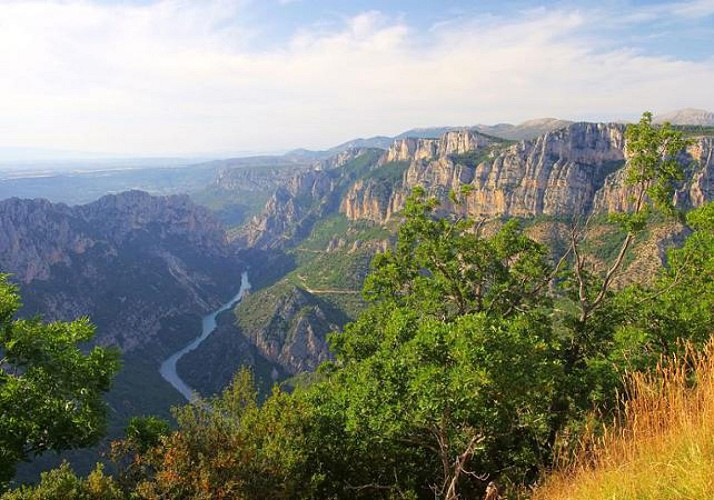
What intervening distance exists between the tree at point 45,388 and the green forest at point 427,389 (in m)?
0.05

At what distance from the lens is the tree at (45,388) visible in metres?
15.0

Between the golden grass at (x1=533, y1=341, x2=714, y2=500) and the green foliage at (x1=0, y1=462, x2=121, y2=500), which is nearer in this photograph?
the golden grass at (x1=533, y1=341, x2=714, y2=500)

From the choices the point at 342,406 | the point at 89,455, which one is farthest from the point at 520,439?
the point at 89,455

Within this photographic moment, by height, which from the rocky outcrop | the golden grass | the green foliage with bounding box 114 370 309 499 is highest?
the golden grass

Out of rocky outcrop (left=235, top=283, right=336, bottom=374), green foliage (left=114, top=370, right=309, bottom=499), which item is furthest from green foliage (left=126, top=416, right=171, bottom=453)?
rocky outcrop (left=235, top=283, right=336, bottom=374)

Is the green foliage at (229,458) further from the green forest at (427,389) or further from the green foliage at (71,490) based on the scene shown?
the green foliage at (71,490)

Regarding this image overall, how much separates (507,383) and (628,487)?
266 inches

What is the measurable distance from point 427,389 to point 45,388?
1181 cm

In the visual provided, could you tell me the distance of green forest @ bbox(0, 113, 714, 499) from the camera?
14.0 m

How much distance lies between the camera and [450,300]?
2625 cm

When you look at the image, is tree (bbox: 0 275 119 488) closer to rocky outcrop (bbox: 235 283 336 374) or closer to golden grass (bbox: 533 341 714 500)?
golden grass (bbox: 533 341 714 500)

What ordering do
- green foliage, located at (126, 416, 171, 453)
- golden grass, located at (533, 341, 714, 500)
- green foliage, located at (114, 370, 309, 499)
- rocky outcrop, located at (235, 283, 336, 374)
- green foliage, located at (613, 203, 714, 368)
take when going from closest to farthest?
golden grass, located at (533, 341, 714, 500) → green foliage, located at (114, 370, 309, 499) → green foliage, located at (126, 416, 171, 453) → green foliage, located at (613, 203, 714, 368) → rocky outcrop, located at (235, 283, 336, 374)

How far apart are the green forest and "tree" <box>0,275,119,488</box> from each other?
0.17ft

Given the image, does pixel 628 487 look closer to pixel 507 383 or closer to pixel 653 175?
pixel 507 383
